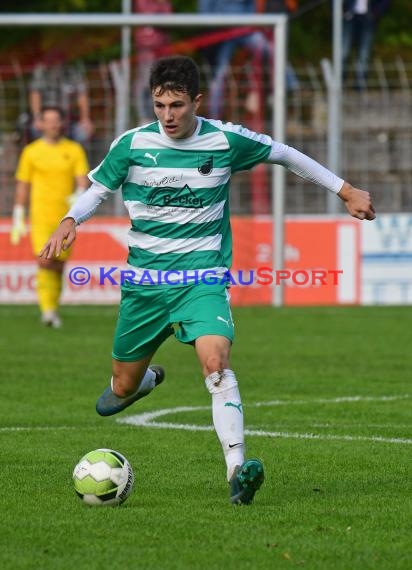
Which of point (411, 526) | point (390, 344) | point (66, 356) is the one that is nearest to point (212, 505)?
point (411, 526)

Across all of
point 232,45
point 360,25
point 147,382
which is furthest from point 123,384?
point 360,25

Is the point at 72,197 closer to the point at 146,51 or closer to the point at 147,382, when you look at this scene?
the point at 146,51

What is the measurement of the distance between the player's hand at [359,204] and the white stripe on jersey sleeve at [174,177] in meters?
0.65

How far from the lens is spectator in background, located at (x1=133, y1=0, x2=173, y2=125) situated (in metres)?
19.7

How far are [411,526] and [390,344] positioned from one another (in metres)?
8.43

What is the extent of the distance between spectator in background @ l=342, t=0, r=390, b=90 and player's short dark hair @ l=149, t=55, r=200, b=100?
47.9 feet

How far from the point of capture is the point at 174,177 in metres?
7.19

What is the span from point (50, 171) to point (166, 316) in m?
9.45

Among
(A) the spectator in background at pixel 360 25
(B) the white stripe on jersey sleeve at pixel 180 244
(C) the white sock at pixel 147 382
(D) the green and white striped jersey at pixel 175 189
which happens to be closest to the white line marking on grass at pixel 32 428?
(C) the white sock at pixel 147 382

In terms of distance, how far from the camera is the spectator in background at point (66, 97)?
64.8 feet

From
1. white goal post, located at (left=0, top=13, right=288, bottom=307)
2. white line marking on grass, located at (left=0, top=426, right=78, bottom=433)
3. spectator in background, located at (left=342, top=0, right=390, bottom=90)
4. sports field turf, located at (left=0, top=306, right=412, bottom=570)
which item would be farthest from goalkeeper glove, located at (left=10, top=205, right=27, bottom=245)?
white line marking on grass, located at (left=0, top=426, right=78, bottom=433)

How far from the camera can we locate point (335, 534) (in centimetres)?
583

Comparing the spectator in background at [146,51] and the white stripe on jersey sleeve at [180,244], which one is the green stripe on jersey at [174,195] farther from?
the spectator in background at [146,51]

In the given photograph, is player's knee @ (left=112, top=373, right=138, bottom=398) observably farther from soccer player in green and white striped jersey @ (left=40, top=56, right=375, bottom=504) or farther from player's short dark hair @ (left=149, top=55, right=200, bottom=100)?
player's short dark hair @ (left=149, top=55, right=200, bottom=100)
